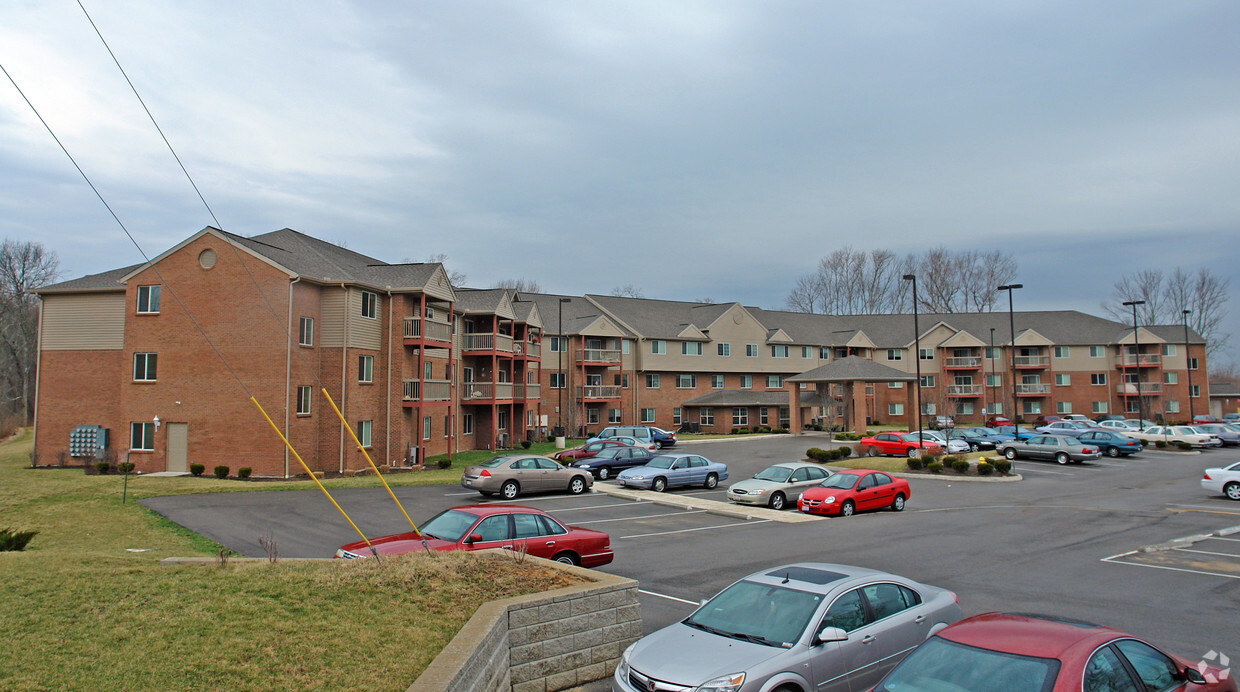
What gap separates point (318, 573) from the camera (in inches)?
332

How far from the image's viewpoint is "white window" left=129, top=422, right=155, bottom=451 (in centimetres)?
3134

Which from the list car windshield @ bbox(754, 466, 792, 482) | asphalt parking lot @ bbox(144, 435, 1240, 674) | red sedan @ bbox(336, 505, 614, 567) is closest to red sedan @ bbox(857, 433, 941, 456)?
asphalt parking lot @ bbox(144, 435, 1240, 674)

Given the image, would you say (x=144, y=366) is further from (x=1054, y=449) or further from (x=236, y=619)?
(x=1054, y=449)

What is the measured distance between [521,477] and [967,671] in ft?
66.2

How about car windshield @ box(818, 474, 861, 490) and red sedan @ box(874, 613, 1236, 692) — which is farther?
car windshield @ box(818, 474, 861, 490)

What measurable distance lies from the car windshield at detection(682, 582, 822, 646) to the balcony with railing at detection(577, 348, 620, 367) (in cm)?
4863

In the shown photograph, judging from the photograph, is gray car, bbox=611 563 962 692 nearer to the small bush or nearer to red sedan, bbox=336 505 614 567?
red sedan, bbox=336 505 614 567

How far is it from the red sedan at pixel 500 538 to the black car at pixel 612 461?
17.5m

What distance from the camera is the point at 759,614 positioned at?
7391mm

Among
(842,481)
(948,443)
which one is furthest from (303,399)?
(948,443)

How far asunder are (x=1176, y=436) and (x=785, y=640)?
166 ft

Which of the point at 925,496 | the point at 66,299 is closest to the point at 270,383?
the point at 66,299

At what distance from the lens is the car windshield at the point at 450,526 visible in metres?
12.0

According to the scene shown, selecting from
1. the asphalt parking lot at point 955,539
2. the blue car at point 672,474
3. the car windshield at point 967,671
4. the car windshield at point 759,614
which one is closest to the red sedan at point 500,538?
the asphalt parking lot at point 955,539
